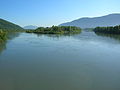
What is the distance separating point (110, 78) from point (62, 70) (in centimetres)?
274

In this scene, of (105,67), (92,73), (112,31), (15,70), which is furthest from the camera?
(112,31)

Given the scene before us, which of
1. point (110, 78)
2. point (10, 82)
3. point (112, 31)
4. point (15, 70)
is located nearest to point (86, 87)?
point (110, 78)

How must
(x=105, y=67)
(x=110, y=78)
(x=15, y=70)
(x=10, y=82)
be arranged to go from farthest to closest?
(x=105, y=67) → (x=15, y=70) → (x=110, y=78) → (x=10, y=82)

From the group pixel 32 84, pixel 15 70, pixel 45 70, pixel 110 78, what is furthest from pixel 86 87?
pixel 15 70

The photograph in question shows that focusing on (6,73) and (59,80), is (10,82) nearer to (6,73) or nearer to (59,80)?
(6,73)

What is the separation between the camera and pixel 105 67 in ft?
27.2

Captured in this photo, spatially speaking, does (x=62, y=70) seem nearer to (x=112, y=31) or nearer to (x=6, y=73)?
(x=6, y=73)

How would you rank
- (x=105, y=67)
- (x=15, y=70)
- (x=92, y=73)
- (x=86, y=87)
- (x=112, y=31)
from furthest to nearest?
(x=112, y=31), (x=105, y=67), (x=15, y=70), (x=92, y=73), (x=86, y=87)

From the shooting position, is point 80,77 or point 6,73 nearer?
point 80,77

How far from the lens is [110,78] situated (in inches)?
258

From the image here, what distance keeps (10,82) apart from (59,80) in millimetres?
2345

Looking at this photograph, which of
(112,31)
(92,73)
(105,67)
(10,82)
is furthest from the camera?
(112,31)

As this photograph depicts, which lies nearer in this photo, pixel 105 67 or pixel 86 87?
pixel 86 87

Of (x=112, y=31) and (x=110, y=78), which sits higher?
(x=112, y=31)
